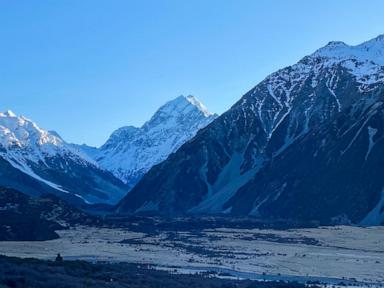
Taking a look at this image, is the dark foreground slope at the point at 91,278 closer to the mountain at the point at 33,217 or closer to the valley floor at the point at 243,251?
the valley floor at the point at 243,251

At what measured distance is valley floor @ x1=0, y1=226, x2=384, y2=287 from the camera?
290ft

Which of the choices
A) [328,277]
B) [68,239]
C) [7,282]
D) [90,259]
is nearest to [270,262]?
[328,277]

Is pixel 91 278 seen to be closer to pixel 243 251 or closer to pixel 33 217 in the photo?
pixel 243 251

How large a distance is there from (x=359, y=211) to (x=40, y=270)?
141356 millimetres

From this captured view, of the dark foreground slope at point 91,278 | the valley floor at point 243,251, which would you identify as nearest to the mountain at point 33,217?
the valley floor at point 243,251

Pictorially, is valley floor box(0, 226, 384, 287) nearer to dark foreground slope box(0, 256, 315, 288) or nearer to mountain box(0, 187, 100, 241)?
mountain box(0, 187, 100, 241)

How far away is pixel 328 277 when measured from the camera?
84.4 metres

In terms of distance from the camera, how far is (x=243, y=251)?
11644 cm

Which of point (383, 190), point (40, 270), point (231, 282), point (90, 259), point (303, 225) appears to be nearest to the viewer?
point (40, 270)

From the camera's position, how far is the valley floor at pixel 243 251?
88375 millimetres

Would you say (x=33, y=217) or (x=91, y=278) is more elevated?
(x=33, y=217)

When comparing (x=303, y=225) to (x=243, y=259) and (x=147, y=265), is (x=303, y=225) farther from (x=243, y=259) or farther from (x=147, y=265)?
(x=147, y=265)

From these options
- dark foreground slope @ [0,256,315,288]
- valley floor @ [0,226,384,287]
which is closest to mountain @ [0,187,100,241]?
valley floor @ [0,226,384,287]

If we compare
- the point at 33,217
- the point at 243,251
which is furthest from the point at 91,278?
the point at 33,217
